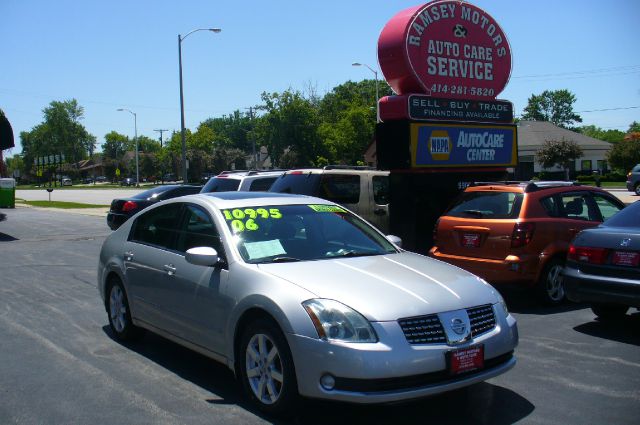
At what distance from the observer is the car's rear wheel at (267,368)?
428cm

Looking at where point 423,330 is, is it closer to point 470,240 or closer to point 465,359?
point 465,359

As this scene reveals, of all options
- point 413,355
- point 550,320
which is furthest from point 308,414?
point 550,320

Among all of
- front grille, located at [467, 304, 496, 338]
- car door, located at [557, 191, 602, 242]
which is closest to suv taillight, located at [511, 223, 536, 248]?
car door, located at [557, 191, 602, 242]

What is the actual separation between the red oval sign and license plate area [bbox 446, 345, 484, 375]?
28.4 feet

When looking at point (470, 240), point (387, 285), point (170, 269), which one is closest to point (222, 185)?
point (470, 240)

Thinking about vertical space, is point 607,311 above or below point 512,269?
below

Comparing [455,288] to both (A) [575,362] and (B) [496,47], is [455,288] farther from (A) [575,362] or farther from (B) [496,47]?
(B) [496,47]

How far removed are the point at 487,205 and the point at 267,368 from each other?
4936 millimetres

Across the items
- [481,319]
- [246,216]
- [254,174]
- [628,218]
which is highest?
[254,174]

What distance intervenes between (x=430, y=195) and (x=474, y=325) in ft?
24.4

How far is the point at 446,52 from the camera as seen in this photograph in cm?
1278

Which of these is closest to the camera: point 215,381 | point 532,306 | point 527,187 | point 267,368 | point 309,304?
point 309,304

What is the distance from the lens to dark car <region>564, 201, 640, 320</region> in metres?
6.35

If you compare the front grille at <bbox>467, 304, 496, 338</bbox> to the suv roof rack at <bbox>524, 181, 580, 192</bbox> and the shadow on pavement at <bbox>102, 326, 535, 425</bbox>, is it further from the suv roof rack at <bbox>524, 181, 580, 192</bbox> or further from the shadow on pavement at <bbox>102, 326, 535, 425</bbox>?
the suv roof rack at <bbox>524, 181, 580, 192</bbox>
